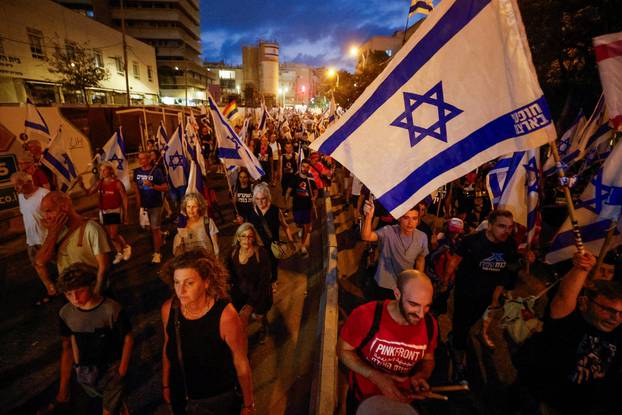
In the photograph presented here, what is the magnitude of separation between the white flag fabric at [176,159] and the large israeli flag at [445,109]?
4.66 meters

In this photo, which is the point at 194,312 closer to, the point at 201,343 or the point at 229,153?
the point at 201,343

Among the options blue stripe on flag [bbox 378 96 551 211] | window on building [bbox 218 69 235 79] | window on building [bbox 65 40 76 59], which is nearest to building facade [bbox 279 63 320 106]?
window on building [bbox 218 69 235 79]

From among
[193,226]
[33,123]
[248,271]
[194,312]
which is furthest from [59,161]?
[194,312]

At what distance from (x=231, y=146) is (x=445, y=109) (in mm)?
4499

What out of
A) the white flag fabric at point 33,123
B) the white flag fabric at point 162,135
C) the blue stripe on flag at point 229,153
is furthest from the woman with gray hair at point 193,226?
the white flag fabric at point 33,123

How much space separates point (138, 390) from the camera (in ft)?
11.4

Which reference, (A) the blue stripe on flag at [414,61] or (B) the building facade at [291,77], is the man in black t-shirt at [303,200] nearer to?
(A) the blue stripe on flag at [414,61]

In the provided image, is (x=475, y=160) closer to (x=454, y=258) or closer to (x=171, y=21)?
(x=454, y=258)

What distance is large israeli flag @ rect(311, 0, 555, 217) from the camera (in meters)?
2.12

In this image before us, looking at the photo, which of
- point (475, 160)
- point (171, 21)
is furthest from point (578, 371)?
point (171, 21)

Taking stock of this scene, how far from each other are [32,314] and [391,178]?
17.7 feet

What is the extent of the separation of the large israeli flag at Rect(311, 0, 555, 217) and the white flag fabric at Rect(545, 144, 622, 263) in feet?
5.04

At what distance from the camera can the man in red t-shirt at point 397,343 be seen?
2.17 m

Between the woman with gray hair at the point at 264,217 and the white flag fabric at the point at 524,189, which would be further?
the woman with gray hair at the point at 264,217
